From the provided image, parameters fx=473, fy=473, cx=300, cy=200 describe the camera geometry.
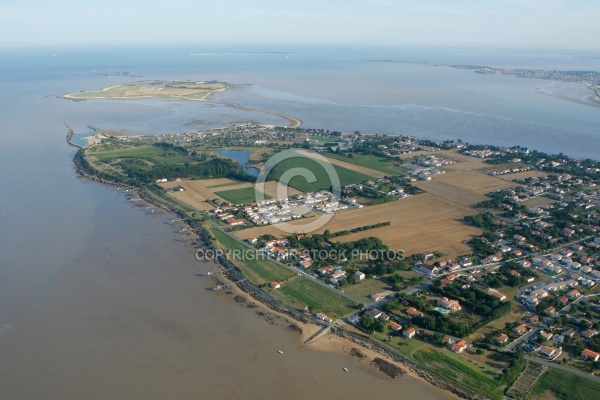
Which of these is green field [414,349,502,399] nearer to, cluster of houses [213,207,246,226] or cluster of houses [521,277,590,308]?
cluster of houses [521,277,590,308]

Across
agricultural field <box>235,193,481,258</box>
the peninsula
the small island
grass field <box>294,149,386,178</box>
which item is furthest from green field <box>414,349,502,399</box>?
the small island

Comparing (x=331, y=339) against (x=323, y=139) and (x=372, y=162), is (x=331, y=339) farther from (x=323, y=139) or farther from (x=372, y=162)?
(x=323, y=139)

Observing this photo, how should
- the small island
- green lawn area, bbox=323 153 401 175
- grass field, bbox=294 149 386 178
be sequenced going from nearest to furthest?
grass field, bbox=294 149 386 178, green lawn area, bbox=323 153 401 175, the small island

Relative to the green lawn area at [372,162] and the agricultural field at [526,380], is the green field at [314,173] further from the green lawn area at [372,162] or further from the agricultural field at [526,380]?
the agricultural field at [526,380]

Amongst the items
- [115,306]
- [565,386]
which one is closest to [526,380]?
[565,386]

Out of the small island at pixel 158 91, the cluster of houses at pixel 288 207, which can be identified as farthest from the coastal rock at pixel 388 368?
the small island at pixel 158 91

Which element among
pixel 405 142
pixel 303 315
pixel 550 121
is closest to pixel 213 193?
pixel 303 315

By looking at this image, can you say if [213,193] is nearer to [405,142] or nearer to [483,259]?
[483,259]
